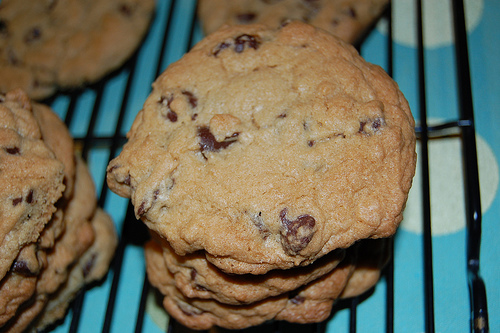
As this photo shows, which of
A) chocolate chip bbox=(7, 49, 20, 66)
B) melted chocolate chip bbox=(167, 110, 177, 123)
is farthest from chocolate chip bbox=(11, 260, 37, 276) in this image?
chocolate chip bbox=(7, 49, 20, 66)

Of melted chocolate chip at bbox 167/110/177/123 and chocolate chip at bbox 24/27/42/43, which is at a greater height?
chocolate chip at bbox 24/27/42/43

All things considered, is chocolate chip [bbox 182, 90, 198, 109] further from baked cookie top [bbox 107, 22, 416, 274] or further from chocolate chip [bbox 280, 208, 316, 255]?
chocolate chip [bbox 280, 208, 316, 255]

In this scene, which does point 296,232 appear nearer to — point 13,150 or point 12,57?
point 13,150

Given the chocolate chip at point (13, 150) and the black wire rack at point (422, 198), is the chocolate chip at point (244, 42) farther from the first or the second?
the chocolate chip at point (13, 150)

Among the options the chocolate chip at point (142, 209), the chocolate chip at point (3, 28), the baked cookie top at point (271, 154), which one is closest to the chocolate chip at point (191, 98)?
the baked cookie top at point (271, 154)

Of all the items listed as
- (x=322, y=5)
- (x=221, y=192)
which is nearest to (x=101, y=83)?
(x=322, y=5)

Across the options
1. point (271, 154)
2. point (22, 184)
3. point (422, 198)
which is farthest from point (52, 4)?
point (422, 198)
